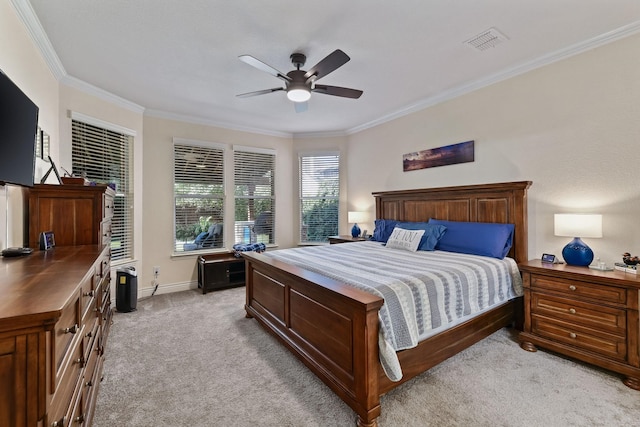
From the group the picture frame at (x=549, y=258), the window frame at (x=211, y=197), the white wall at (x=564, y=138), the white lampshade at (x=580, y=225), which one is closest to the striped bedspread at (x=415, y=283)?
the picture frame at (x=549, y=258)

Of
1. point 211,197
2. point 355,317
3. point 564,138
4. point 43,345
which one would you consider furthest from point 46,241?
point 564,138

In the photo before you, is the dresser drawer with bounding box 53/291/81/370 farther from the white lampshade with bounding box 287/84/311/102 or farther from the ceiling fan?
the white lampshade with bounding box 287/84/311/102

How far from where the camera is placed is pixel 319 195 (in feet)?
18.7

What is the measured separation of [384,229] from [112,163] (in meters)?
3.89

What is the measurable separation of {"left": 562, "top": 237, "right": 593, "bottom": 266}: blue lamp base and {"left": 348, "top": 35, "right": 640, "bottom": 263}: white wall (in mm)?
240

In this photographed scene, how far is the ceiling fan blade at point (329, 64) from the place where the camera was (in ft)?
7.25

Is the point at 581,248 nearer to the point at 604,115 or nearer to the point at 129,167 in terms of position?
the point at 604,115

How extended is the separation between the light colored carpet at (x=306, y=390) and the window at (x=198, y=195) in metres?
2.12

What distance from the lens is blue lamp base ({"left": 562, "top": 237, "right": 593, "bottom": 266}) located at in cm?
254

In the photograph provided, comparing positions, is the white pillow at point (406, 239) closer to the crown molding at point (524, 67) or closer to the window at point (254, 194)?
the crown molding at point (524, 67)

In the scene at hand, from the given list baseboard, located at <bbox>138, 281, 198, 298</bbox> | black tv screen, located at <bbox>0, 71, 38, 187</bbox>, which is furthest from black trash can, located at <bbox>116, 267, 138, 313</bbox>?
black tv screen, located at <bbox>0, 71, 38, 187</bbox>

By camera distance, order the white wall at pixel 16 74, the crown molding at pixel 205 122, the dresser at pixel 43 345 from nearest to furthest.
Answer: the dresser at pixel 43 345 → the white wall at pixel 16 74 → the crown molding at pixel 205 122

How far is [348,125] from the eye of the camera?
17.1 feet

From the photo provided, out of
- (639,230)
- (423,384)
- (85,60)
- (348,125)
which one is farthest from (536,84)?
(85,60)
